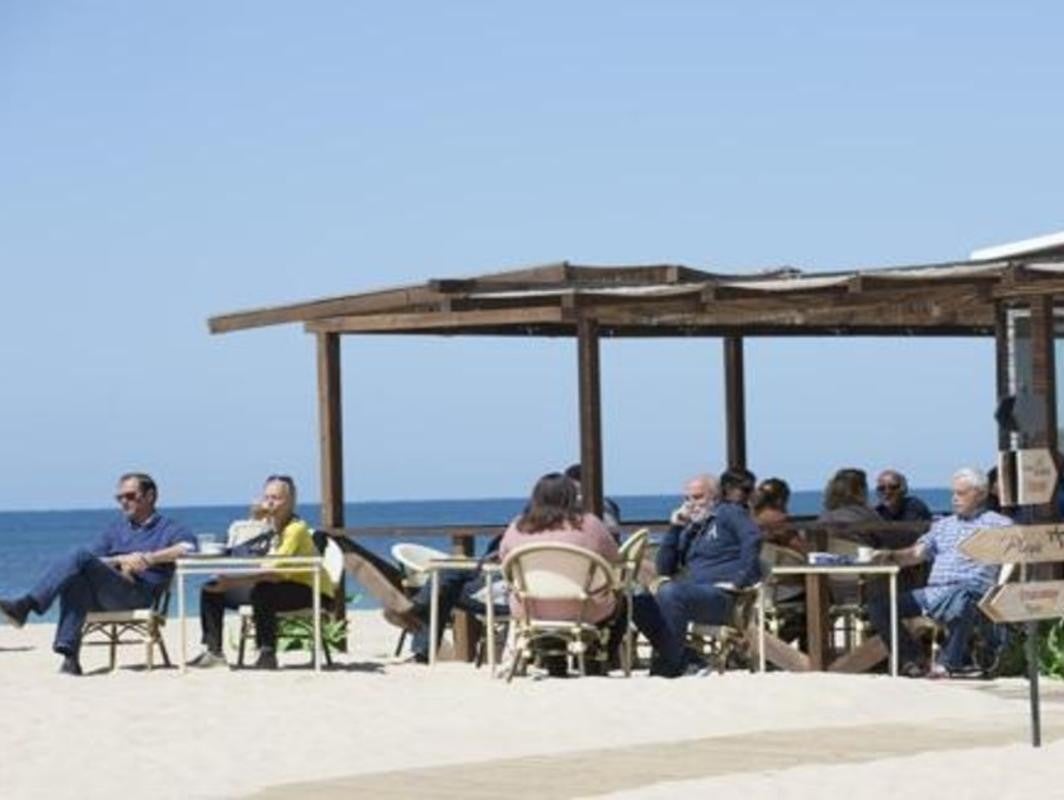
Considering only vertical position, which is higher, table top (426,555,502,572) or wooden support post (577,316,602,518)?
wooden support post (577,316,602,518)

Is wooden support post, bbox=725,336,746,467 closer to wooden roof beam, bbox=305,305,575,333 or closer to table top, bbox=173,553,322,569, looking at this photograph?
wooden roof beam, bbox=305,305,575,333

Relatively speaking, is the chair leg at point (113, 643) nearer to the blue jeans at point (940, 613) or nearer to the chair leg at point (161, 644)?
the chair leg at point (161, 644)

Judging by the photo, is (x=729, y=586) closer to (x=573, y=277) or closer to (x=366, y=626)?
(x=573, y=277)

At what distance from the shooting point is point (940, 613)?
46.4 feet

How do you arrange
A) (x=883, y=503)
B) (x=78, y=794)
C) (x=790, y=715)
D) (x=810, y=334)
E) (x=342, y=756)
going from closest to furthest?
(x=78, y=794)
(x=342, y=756)
(x=790, y=715)
(x=883, y=503)
(x=810, y=334)

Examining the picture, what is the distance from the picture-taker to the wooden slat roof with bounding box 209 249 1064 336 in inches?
594

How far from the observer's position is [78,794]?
1020 cm

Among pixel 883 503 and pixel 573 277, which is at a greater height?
pixel 573 277

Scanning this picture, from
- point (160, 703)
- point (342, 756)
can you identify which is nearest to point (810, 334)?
Answer: point (160, 703)

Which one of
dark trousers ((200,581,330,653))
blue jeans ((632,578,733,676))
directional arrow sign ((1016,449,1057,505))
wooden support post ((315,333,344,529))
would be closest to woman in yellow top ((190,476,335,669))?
dark trousers ((200,581,330,653))

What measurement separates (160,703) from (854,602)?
3414 mm

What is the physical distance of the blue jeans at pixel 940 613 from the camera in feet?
46.0

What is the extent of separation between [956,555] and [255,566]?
323cm

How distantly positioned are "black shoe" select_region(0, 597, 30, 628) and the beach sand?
13.1 inches
